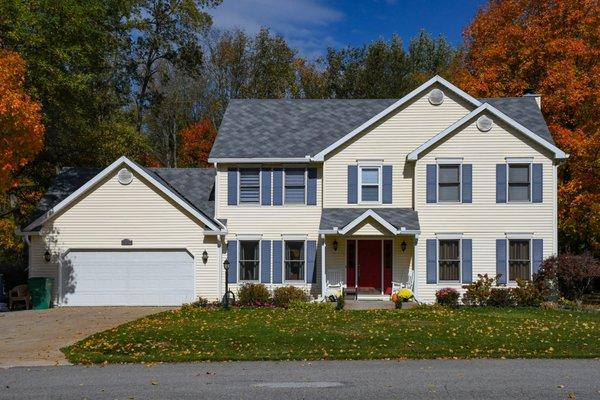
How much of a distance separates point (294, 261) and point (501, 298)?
7.16m

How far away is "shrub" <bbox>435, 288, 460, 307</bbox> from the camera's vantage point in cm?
2531

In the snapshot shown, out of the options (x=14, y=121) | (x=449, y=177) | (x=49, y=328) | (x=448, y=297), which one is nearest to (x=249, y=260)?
(x=448, y=297)

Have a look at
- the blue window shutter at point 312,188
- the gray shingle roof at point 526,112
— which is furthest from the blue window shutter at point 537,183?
the blue window shutter at point 312,188

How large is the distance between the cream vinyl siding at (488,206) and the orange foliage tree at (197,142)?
2544 centimetres

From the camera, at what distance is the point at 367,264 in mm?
27328

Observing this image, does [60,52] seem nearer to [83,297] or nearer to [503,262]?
[83,297]

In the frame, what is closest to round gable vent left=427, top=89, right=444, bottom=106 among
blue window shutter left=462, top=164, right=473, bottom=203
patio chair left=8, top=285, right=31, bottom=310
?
blue window shutter left=462, top=164, right=473, bottom=203

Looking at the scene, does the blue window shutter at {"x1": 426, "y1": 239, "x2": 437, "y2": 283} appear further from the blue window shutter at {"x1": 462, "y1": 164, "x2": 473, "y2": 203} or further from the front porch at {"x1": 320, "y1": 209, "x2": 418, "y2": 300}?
the blue window shutter at {"x1": 462, "y1": 164, "x2": 473, "y2": 203}

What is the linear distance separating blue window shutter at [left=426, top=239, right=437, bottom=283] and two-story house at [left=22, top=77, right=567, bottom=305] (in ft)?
0.11

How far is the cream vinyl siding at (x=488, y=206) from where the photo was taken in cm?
2647

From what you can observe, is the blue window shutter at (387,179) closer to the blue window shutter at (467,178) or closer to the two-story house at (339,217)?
the two-story house at (339,217)

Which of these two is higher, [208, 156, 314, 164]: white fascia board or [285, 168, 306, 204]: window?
[208, 156, 314, 164]: white fascia board

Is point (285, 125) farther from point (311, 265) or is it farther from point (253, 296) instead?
point (253, 296)

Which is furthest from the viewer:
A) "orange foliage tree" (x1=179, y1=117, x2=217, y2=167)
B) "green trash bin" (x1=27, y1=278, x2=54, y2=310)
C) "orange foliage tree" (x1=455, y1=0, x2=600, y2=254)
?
"orange foliage tree" (x1=179, y1=117, x2=217, y2=167)
